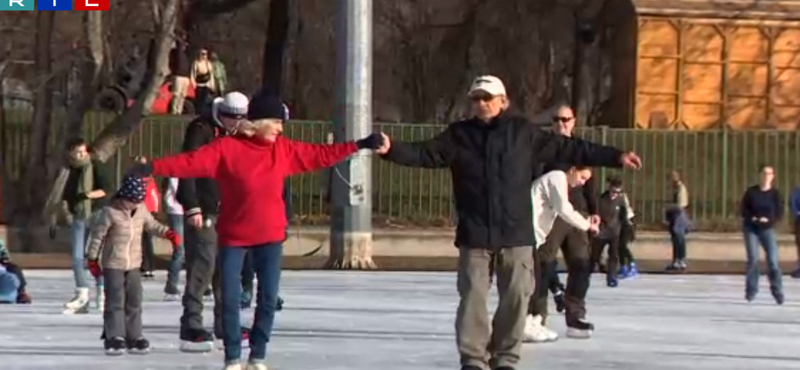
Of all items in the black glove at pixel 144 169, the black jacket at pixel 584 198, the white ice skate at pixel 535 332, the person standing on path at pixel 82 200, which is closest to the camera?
the black glove at pixel 144 169

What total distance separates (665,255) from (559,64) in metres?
7.12

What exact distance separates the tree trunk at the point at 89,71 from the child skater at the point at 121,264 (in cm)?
1991

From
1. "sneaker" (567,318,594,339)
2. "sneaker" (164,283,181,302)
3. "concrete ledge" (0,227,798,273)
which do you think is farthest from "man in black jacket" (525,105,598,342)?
"concrete ledge" (0,227,798,273)

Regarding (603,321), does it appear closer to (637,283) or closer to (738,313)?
(738,313)

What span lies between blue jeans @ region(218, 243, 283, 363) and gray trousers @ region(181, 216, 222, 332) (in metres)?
1.55

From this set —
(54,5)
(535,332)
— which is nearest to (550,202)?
(535,332)

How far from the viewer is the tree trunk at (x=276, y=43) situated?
125ft

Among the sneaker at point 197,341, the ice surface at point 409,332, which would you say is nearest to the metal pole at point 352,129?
the ice surface at point 409,332

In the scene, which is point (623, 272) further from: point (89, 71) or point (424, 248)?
point (89, 71)

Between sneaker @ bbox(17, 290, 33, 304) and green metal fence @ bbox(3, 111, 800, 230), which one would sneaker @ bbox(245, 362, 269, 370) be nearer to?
sneaker @ bbox(17, 290, 33, 304)

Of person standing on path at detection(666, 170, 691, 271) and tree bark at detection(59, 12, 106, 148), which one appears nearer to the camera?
person standing on path at detection(666, 170, 691, 271)

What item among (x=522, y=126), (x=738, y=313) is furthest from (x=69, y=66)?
(x=522, y=126)

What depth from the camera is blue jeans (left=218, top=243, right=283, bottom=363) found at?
11.8 metres

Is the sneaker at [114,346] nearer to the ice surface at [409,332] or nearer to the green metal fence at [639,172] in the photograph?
the ice surface at [409,332]
